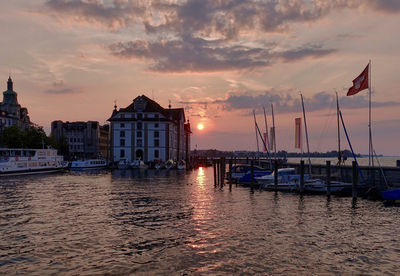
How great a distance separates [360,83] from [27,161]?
68.8m

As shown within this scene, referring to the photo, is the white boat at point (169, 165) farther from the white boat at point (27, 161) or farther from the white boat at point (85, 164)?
the white boat at point (27, 161)

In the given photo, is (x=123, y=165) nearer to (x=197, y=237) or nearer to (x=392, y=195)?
(x=392, y=195)

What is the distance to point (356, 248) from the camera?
64.0ft

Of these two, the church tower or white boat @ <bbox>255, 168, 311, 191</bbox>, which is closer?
white boat @ <bbox>255, 168, 311, 191</bbox>

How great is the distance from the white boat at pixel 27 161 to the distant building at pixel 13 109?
70.3 metres

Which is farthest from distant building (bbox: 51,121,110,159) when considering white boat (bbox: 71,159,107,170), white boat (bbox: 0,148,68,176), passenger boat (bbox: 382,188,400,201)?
passenger boat (bbox: 382,188,400,201)

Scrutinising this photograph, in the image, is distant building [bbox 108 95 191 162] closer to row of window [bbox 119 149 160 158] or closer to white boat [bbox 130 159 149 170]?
row of window [bbox 119 149 160 158]

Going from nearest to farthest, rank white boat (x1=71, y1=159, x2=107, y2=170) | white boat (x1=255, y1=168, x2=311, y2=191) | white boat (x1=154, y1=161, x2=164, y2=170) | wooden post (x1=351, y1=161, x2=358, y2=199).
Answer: wooden post (x1=351, y1=161, x2=358, y2=199) → white boat (x1=255, y1=168, x2=311, y2=191) → white boat (x1=71, y1=159, x2=107, y2=170) → white boat (x1=154, y1=161, x2=164, y2=170)

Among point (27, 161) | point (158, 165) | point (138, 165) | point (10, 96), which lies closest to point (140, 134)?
point (138, 165)

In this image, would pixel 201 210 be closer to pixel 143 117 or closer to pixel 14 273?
pixel 14 273

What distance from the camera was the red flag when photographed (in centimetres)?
3725

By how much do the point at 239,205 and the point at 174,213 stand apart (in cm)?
722

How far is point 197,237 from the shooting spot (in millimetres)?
21562

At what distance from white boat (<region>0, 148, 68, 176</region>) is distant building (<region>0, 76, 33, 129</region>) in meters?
70.3
